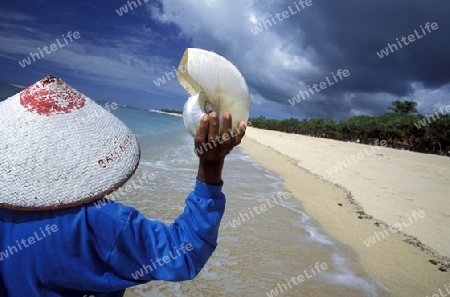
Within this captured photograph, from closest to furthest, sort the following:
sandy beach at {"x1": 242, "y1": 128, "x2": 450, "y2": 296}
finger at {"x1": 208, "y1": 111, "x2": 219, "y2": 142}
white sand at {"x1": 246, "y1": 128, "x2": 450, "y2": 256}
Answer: finger at {"x1": 208, "y1": 111, "x2": 219, "y2": 142} → sandy beach at {"x1": 242, "y1": 128, "x2": 450, "y2": 296} → white sand at {"x1": 246, "y1": 128, "x2": 450, "y2": 256}

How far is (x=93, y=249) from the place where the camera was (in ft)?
2.87

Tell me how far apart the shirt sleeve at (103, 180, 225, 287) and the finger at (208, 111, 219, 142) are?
163 millimetres

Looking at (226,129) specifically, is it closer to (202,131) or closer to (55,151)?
(202,131)

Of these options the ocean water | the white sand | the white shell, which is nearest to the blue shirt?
the white shell

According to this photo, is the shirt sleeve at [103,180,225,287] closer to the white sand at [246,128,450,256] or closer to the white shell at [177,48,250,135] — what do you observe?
the white shell at [177,48,250,135]

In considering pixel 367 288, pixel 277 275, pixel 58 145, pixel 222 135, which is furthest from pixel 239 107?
pixel 367 288

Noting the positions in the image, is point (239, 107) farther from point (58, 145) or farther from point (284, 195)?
point (284, 195)

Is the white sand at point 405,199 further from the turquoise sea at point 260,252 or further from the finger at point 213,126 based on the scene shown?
the finger at point 213,126

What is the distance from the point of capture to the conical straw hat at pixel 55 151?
80 cm

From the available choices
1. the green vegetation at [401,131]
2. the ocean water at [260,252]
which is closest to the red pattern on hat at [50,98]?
the ocean water at [260,252]

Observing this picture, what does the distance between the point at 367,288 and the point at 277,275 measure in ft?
3.11

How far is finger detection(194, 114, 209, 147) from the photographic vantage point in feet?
3.07

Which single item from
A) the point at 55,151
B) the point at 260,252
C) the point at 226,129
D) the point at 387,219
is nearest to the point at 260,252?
the point at 260,252

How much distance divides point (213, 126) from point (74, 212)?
0.47 meters
